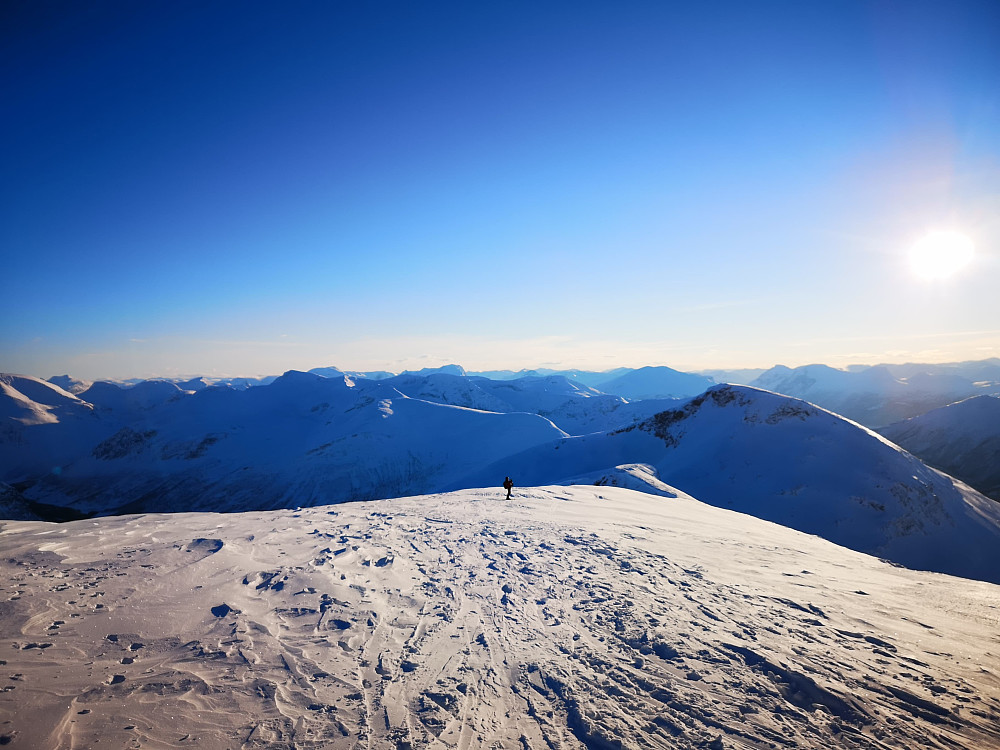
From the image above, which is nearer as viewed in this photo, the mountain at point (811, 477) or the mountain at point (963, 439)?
the mountain at point (811, 477)

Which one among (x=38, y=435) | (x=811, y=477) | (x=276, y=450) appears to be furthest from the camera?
(x=38, y=435)

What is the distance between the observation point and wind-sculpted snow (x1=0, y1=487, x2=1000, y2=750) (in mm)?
5307

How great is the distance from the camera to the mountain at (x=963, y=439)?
→ 125 metres

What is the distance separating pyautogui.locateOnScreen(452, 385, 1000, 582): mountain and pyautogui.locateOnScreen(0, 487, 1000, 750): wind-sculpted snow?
94.6 feet

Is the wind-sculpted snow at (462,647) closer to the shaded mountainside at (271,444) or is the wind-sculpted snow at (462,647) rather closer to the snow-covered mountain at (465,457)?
the snow-covered mountain at (465,457)

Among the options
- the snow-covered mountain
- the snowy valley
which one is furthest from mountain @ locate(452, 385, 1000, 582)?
the snowy valley

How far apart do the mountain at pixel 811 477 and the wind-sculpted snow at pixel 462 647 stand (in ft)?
94.6

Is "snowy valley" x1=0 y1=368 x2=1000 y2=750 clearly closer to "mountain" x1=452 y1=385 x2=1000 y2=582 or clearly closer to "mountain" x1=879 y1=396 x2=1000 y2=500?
"mountain" x1=452 y1=385 x2=1000 y2=582

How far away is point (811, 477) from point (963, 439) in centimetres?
16893

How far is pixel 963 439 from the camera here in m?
140

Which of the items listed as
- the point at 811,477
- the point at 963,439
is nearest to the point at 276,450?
the point at 811,477

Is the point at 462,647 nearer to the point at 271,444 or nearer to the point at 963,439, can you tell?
the point at 271,444

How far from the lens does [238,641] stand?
6906 mm

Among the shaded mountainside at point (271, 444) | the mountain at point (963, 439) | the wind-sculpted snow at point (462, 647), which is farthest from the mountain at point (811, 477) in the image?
the mountain at point (963, 439)
